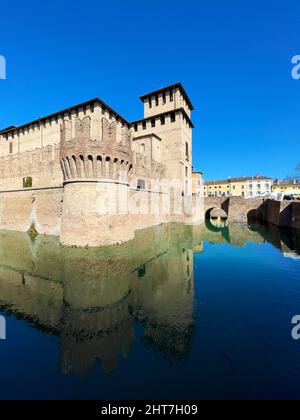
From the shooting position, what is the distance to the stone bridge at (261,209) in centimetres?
2411

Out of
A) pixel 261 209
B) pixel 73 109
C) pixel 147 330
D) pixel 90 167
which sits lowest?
pixel 147 330

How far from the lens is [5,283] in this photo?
8609 mm

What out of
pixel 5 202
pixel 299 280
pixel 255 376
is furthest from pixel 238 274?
pixel 5 202

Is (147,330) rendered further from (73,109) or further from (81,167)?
(73,109)

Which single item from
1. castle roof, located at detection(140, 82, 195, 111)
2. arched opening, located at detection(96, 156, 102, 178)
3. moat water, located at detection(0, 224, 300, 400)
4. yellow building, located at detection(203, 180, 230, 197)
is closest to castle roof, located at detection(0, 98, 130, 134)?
castle roof, located at detection(140, 82, 195, 111)

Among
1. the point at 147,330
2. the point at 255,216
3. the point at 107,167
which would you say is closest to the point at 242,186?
the point at 255,216

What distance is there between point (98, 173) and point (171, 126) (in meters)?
21.3

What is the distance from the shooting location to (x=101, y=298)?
717 centimetres

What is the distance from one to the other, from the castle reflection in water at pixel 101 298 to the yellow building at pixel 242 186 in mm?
56293

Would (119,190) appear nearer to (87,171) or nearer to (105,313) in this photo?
(87,171)

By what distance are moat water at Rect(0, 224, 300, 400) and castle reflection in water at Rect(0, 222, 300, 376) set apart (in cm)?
4

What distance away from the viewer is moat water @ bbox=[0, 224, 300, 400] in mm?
3594

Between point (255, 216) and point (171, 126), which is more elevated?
point (171, 126)

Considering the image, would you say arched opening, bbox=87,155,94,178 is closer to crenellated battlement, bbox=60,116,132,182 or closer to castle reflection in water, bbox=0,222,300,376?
crenellated battlement, bbox=60,116,132,182
